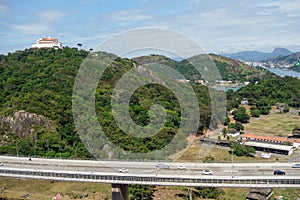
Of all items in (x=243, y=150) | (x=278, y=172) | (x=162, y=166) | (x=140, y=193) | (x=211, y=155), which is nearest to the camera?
(x=278, y=172)

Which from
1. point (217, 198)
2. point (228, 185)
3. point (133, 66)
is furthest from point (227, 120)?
point (228, 185)

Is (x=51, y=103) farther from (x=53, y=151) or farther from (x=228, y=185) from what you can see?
(x=228, y=185)

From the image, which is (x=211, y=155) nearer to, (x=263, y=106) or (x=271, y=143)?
(x=271, y=143)

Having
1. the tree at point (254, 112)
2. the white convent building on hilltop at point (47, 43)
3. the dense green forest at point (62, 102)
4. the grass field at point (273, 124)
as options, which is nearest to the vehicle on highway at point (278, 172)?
the dense green forest at point (62, 102)

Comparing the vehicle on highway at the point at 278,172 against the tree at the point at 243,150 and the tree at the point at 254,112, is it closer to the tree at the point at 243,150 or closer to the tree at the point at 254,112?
the tree at the point at 243,150

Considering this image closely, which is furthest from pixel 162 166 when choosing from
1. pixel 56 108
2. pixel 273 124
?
pixel 273 124

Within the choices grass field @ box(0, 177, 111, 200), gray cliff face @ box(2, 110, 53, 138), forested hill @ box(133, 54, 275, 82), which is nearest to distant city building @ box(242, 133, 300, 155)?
grass field @ box(0, 177, 111, 200)
